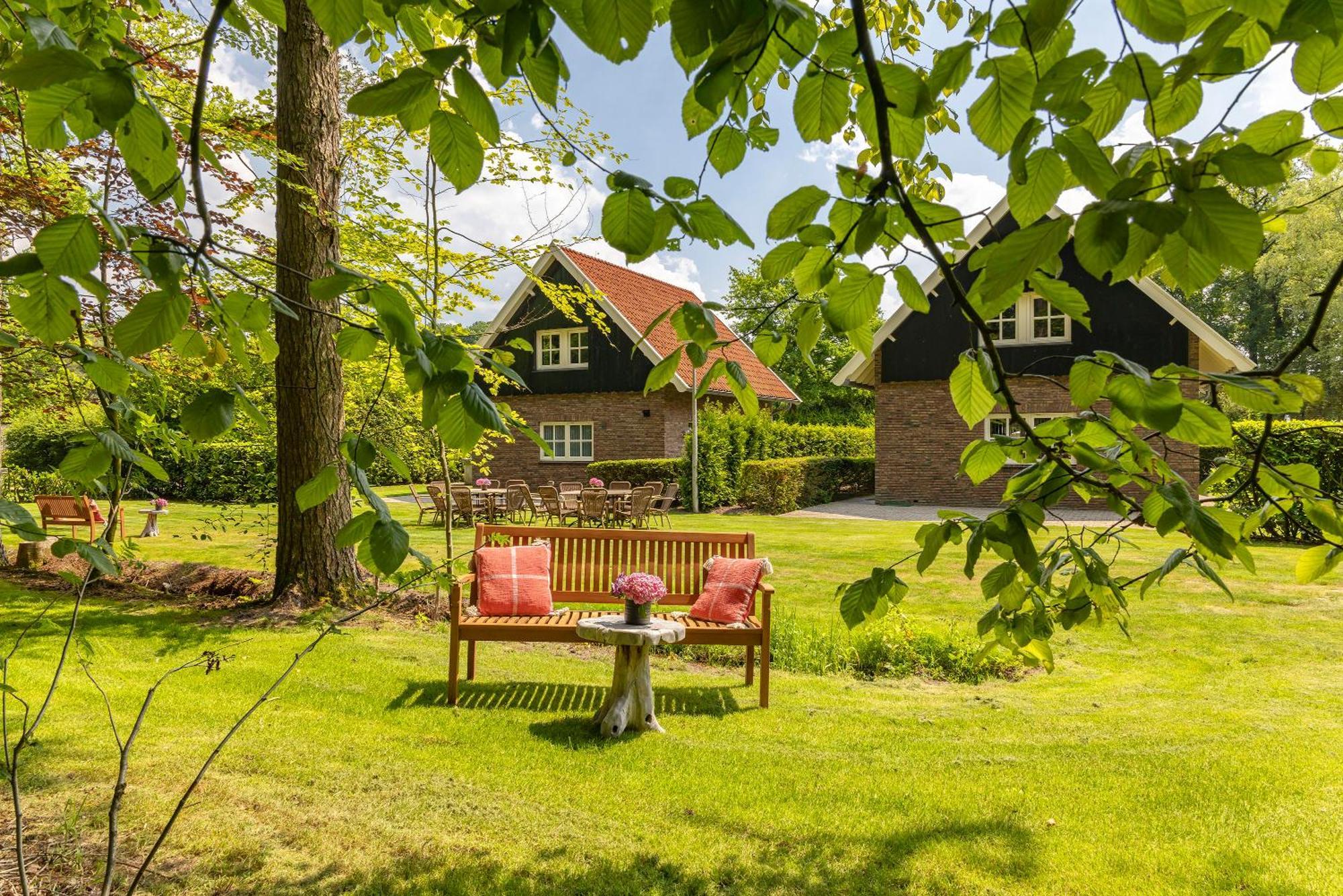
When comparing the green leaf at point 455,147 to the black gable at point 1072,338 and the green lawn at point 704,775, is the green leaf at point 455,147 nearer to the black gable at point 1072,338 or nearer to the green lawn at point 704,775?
the green lawn at point 704,775

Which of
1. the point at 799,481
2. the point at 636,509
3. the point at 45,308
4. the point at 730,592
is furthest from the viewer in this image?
the point at 799,481

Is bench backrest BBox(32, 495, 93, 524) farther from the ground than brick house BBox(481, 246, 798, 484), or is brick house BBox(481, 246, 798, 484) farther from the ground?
brick house BBox(481, 246, 798, 484)

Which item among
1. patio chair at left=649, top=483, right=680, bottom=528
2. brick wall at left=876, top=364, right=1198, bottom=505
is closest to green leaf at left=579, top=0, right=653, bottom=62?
patio chair at left=649, top=483, right=680, bottom=528

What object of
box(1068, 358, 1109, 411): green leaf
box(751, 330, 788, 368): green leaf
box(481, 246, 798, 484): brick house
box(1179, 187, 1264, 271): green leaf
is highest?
box(481, 246, 798, 484): brick house

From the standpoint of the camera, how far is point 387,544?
126 cm

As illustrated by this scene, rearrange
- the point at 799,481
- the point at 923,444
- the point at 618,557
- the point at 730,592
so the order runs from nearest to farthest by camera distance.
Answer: the point at 730,592
the point at 618,557
the point at 923,444
the point at 799,481

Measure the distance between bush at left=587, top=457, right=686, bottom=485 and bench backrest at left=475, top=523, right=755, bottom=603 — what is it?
42.6 feet

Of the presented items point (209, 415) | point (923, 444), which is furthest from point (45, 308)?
point (923, 444)

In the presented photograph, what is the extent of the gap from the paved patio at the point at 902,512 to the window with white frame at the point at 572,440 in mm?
6704

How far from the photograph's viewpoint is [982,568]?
9938 mm

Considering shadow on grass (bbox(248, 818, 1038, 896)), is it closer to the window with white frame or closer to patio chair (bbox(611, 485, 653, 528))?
patio chair (bbox(611, 485, 653, 528))

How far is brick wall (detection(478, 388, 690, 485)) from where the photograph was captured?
869 inches

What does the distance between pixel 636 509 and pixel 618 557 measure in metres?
8.48

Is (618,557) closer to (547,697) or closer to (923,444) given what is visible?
(547,697)
